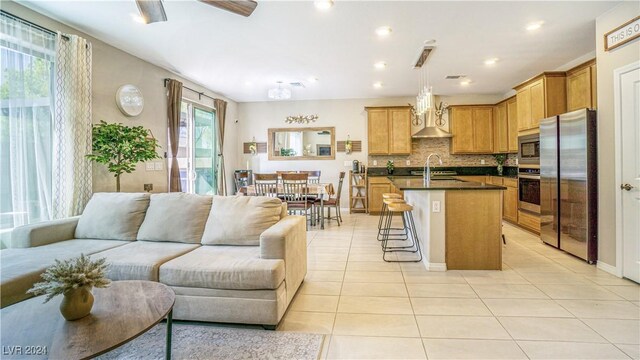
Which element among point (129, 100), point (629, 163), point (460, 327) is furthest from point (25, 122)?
point (629, 163)

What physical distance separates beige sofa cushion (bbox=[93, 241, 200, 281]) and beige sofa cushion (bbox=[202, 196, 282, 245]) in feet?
0.72

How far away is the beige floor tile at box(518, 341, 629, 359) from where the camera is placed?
66.7 inches

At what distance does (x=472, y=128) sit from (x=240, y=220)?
581 centimetres

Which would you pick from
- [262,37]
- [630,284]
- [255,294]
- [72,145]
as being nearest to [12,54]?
[72,145]

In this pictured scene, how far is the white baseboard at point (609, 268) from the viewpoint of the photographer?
113 inches

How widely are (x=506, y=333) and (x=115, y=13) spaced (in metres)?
4.37

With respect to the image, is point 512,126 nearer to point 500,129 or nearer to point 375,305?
point 500,129

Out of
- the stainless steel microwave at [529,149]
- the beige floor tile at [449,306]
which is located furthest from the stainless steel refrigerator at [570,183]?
the beige floor tile at [449,306]

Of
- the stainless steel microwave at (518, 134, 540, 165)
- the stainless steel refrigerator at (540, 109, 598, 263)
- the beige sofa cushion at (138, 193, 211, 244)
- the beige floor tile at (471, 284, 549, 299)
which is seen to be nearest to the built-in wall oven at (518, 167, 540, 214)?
the stainless steel microwave at (518, 134, 540, 165)

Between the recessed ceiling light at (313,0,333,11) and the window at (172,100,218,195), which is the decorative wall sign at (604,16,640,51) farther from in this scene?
the window at (172,100,218,195)

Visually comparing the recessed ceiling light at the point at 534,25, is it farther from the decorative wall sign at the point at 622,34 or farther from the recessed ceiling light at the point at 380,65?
the recessed ceiling light at the point at 380,65

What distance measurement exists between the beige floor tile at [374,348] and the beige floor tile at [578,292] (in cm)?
154

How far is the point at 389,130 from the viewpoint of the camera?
6.61m

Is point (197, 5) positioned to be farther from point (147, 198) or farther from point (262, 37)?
point (147, 198)
